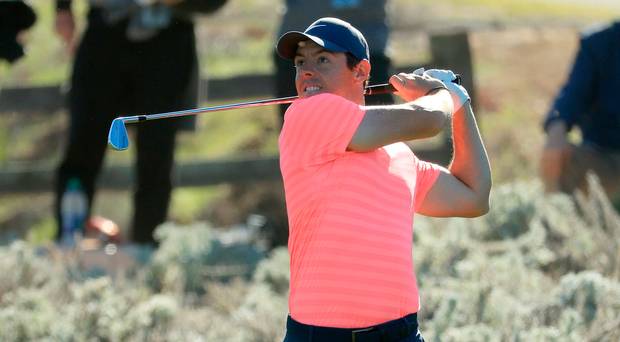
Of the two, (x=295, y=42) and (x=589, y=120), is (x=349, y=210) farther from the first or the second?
(x=589, y=120)

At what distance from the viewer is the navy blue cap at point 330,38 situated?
3830 mm

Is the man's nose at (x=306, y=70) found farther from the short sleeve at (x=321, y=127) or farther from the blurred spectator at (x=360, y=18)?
the blurred spectator at (x=360, y=18)

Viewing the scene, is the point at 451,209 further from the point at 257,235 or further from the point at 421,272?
the point at 257,235

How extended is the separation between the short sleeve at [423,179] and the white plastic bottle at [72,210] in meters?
3.66

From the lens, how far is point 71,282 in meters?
6.27

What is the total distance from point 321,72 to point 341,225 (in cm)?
44

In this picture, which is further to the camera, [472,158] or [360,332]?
[472,158]

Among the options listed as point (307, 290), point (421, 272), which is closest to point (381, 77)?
point (421, 272)

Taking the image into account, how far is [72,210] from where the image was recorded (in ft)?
24.3

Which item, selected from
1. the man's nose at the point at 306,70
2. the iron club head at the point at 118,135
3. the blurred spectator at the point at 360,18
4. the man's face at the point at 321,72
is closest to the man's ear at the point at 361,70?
the man's face at the point at 321,72

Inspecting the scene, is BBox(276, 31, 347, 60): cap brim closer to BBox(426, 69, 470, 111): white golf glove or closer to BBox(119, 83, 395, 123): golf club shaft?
BBox(119, 83, 395, 123): golf club shaft

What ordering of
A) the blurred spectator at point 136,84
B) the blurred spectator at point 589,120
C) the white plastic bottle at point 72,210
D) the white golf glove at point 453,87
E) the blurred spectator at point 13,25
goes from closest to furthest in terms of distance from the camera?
the white golf glove at point 453,87
the blurred spectator at point 13,25
the blurred spectator at point 136,84
the white plastic bottle at point 72,210
the blurred spectator at point 589,120

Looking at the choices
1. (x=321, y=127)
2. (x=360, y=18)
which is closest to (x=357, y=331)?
(x=321, y=127)

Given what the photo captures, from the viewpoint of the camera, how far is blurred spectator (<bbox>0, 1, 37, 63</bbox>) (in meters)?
6.54
